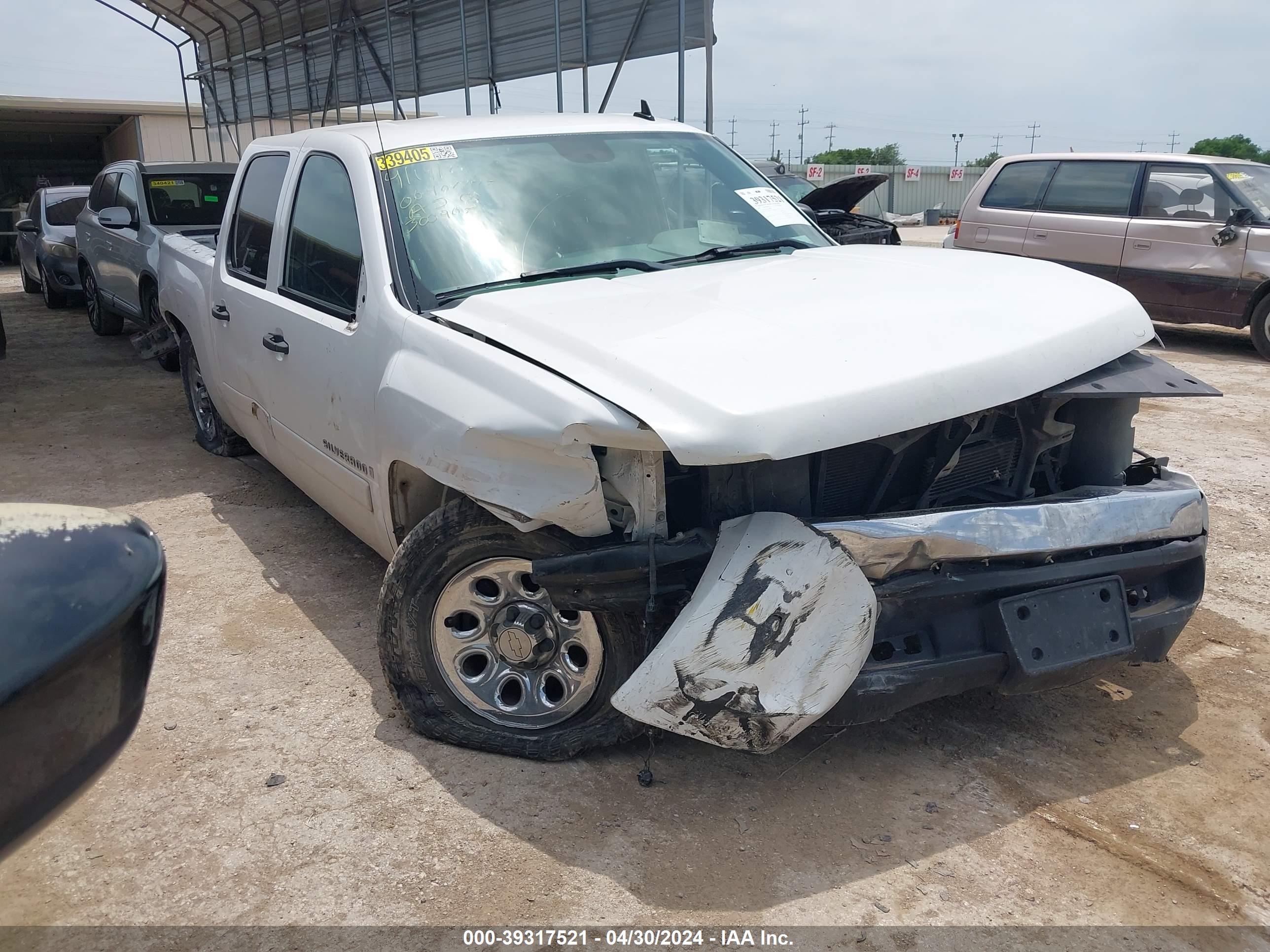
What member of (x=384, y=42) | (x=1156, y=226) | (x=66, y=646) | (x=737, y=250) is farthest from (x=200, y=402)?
(x=384, y=42)

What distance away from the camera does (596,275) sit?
3.53 m

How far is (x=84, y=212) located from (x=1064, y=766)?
36.3 ft

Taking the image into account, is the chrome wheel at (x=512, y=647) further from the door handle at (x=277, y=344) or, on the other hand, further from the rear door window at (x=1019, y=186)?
the rear door window at (x=1019, y=186)

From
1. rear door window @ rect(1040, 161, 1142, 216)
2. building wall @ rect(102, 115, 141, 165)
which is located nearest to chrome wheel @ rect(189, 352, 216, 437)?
rear door window @ rect(1040, 161, 1142, 216)

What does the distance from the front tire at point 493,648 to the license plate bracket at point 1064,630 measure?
39.1 inches

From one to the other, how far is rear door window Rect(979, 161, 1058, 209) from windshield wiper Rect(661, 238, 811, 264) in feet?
25.4

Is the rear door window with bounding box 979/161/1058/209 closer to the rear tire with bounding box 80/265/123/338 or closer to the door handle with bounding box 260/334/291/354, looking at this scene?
the door handle with bounding box 260/334/291/354

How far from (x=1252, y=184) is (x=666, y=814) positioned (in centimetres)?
953

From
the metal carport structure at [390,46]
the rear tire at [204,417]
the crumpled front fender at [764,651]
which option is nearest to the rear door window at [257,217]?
the rear tire at [204,417]

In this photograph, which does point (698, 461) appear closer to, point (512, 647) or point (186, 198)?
point (512, 647)

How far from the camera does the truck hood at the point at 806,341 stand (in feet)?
7.95

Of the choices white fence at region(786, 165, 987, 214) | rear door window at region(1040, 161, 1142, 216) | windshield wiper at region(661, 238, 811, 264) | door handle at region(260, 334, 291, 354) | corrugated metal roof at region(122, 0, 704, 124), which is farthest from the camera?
white fence at region(786, 165, 987, 214)

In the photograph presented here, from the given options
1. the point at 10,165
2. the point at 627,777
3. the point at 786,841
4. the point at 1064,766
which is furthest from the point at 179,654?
the point at 10,165

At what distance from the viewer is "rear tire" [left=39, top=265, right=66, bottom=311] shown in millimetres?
13500
